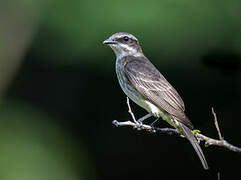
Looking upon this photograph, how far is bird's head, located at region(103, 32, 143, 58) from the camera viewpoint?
725 centimetres

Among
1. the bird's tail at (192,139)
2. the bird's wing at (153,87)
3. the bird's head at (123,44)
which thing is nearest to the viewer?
the bird's tail at (192,139)

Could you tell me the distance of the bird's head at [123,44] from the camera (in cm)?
725

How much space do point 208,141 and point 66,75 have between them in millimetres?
4601

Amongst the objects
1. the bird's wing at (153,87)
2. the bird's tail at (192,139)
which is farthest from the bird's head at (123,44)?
the bird's tail at (192,139)

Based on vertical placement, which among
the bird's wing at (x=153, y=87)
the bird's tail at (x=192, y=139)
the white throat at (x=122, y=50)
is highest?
the white throat at (x=122, y=50)

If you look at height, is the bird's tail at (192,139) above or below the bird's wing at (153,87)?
below

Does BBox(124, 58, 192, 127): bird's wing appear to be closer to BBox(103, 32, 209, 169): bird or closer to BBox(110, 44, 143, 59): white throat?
BBox(103, 32, 209, 169): bird

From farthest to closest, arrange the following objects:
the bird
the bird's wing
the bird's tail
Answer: the bird's wing < the bird < the bird's tail

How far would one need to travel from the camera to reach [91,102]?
31.6 ft

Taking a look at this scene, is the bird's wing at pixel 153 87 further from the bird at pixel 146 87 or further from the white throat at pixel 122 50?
the white throat at pixel 122 50

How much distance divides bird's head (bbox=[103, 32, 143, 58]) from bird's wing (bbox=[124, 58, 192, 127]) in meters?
0.16

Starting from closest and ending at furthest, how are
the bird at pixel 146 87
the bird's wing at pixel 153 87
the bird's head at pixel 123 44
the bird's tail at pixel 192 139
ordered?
the bird's tail at pixel 192 139 → the bird at pixel 146 87 → the bird's wing at pixel 153 87 → the bird's head at pixel 123 44

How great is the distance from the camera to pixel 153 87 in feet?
22.7

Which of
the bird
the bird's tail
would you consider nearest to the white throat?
the bird
